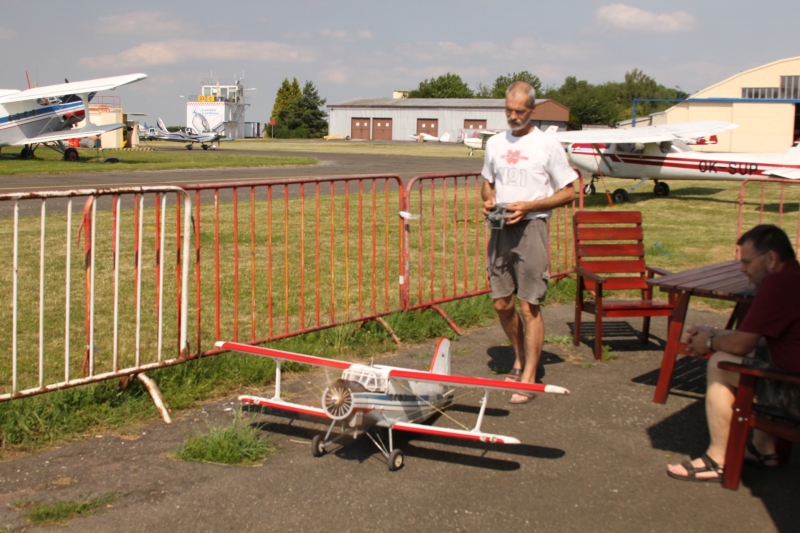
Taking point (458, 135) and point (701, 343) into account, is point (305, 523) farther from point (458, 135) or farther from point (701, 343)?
point (458, 135)

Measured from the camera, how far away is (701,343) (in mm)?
4000

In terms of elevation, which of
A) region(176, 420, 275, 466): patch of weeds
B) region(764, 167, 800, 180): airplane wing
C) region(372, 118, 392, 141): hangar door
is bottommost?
region(176, 420, 275, 466): patch of weeds

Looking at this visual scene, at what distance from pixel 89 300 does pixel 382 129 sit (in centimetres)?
9391

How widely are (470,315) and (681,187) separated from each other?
18461mm

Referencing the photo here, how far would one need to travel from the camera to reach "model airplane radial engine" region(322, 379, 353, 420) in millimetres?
3924

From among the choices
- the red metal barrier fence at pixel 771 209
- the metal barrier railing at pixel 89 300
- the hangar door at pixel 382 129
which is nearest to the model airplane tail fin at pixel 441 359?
the metal barrier railing at pixel 89 300

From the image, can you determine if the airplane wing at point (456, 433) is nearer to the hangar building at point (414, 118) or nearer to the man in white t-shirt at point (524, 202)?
the man in white t-shirt at point (524, 202)

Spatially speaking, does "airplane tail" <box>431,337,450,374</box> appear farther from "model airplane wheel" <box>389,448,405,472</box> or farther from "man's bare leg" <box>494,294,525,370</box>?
"model airplane wheel" <box>389,448,405,472</box>

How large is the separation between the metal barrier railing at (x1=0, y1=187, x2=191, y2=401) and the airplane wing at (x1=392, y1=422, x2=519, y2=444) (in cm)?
174

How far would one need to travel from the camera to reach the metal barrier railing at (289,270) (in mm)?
5871

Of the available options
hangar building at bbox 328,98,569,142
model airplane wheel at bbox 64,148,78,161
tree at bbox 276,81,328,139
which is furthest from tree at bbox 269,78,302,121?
model airplane wheel at bbox 64,148,78,161

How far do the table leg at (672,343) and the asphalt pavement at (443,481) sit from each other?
0.52ft

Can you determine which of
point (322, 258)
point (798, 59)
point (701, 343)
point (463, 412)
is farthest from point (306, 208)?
point (798, 59)

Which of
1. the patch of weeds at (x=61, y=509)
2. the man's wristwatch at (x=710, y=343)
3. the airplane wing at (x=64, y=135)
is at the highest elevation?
the airplane wing at (x=64, y=135)
